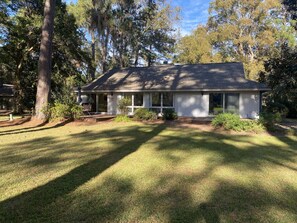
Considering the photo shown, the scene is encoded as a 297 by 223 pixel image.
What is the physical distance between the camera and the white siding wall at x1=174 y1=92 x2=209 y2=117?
1886cm

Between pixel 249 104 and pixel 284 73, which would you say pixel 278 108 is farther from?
pixel 284 73

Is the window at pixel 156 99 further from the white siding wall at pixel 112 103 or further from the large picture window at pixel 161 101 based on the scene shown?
the white siding wall at pixel 112 103

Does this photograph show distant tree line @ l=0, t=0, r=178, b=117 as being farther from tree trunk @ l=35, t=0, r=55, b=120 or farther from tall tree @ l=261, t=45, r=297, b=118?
tall tree @ l=261, t=45, r=297, b=118

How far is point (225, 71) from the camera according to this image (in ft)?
68.7

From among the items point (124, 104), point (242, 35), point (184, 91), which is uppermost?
point (242, 35)

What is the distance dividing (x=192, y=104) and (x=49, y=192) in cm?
1573

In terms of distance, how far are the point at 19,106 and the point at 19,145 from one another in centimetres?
1786

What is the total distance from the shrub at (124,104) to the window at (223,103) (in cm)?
622

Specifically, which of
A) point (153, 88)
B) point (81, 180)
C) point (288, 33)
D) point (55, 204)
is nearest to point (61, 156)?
point (81, 180)

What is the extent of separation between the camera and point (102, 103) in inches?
883

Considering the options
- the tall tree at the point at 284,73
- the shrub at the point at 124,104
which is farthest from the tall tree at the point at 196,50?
the tall tree at the point at 284,73

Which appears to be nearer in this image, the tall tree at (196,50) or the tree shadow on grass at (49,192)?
the tree shadow on grass at (49,192)

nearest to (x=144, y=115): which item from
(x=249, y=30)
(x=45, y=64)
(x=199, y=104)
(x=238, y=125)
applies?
(x=199, y=104)

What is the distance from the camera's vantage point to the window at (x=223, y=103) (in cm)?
1831
